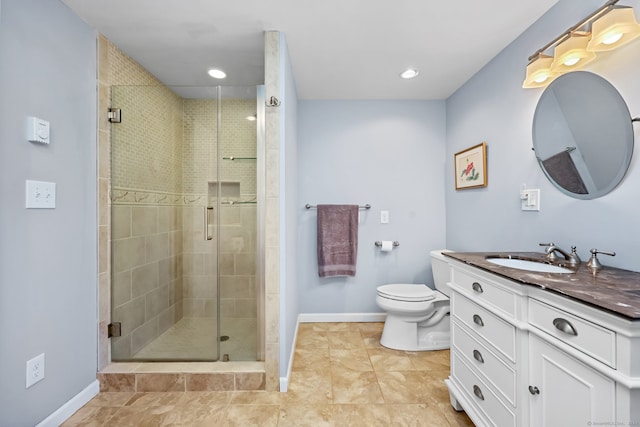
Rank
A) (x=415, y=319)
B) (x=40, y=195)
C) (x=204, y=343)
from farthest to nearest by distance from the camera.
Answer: (x=415, y=319)
(x=204, y=343)
(x=40, y=195)

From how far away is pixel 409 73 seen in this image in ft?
7.32

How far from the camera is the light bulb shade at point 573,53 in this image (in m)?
1.24

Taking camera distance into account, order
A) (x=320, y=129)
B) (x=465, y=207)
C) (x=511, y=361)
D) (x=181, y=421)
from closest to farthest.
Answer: (x=511, y=361) → (x=181, y=421) → (x=465, y=207) → (x=320, y=129)

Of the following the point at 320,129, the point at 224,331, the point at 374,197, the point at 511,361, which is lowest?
the point at 224,331

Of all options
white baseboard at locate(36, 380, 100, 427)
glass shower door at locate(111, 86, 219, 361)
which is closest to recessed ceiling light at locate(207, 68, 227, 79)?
glass shower door at locate(111, 86, 219, 361)

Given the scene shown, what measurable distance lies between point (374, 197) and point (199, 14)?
1966 millimetres

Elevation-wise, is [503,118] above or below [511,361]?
above

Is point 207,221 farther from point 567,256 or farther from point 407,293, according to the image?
point 567,256

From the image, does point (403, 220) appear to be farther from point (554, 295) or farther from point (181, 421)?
point (181, 421)

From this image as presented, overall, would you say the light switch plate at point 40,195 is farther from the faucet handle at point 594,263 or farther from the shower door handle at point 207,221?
the faucet handle at point 594,263

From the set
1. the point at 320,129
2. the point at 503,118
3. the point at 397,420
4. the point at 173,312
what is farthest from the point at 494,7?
the point at 173,312

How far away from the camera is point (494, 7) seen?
4.91ft

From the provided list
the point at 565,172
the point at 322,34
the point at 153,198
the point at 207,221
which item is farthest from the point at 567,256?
the point at 153,198

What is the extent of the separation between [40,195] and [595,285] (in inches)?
89.8
